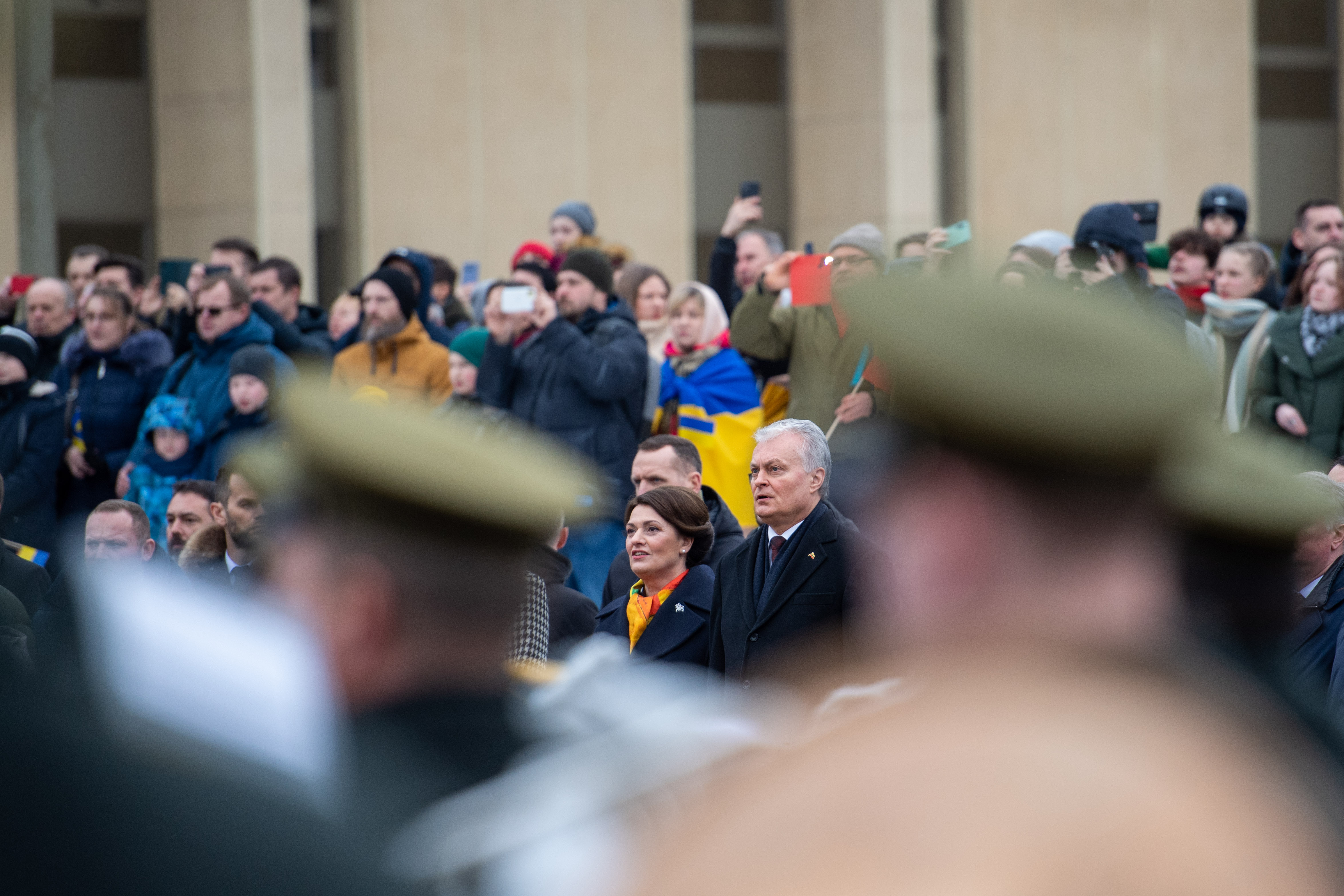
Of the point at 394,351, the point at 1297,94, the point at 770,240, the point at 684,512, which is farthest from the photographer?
the point at 1297,94

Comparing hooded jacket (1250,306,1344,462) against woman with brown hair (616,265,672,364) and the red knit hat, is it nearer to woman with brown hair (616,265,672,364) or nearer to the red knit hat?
woman with brown hair (616,265,672,364)

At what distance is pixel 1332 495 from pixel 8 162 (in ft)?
41.0

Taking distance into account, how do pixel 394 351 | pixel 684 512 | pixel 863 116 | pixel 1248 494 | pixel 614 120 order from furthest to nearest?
pixel 863 116, pixel 614 120, pixel 394 351, pixel 684 512, pixel 1248 494

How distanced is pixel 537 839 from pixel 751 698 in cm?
53

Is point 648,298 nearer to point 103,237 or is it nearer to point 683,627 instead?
point 683,627

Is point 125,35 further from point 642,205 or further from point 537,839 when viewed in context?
point 537,839

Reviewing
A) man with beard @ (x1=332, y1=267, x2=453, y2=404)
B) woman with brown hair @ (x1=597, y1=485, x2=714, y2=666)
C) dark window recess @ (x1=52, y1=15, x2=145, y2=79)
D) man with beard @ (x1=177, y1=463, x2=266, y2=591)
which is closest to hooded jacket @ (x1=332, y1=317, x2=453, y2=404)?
man with beard @ (x1=332, y1=267, x2=453, y2=404)

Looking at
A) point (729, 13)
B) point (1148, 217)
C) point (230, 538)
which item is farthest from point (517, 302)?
point (729, 13)

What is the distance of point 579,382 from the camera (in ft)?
27.1

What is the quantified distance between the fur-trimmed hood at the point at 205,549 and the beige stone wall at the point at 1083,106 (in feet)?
40.0

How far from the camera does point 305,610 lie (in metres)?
1.96

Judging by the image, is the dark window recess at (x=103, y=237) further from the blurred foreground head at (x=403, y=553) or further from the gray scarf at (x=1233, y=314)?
the blurred foreground head at (x=403, y=553)

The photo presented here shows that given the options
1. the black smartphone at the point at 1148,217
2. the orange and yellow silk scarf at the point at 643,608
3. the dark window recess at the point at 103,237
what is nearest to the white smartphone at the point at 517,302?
the orange and yellow silk scarf at the point at 643,608

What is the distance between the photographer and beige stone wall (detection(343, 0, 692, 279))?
15711 millimetres
